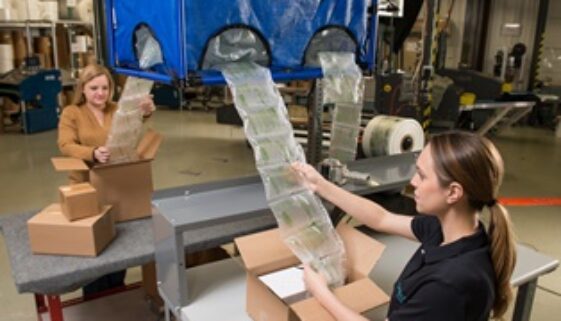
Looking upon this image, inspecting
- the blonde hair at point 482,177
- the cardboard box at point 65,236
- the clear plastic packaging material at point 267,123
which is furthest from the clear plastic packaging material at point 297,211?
the cardboard box at point 65,236

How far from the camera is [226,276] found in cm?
172

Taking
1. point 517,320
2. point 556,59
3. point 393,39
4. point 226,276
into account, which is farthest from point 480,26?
point 226,276

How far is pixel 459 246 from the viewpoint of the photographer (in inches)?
43.4

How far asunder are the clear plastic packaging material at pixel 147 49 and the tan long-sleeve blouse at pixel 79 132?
2.28 feet

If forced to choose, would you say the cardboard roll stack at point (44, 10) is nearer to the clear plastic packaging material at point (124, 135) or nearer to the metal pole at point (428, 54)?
the metal pole at point (428, 54)

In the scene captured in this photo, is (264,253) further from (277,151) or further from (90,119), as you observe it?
(90,119)

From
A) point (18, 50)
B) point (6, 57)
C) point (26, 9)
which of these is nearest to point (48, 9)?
point (26, 9)

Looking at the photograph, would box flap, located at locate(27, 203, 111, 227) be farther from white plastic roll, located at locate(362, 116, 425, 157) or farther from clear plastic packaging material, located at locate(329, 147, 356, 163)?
white plastic roll, located at locate(362, 116, 425, 157)

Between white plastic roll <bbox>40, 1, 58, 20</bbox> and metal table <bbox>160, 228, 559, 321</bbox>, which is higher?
white plastic roll <bbox>40, 1, 58, 20</bbox>

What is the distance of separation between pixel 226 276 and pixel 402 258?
727mm

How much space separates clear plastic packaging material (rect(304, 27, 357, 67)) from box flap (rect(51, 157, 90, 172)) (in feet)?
3.40

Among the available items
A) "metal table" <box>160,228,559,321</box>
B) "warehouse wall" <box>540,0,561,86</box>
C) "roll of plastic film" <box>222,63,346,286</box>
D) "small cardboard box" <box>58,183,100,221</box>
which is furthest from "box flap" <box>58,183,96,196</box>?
"warehouse wall" <box>540,0,561,86</box>

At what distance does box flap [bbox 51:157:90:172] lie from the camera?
1.91 meters

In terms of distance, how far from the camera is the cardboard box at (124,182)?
1.95 metres
